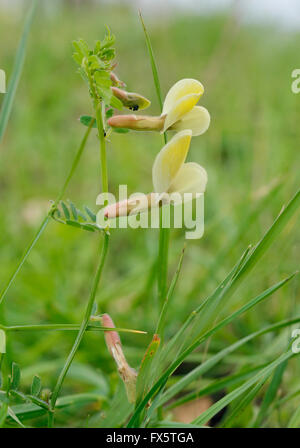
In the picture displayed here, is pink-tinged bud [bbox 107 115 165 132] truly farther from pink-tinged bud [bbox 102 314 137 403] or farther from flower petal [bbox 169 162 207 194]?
pink-tinged bud [bbox 102 314 137 403]

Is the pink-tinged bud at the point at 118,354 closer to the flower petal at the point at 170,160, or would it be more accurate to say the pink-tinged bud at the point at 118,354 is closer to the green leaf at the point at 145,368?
the green leaf at the point at 145,368

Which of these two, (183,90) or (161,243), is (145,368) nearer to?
(161,243)

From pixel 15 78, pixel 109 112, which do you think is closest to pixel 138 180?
pixel 15 78

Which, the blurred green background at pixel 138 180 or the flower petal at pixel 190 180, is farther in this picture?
the blurred green background at pixel 138 180

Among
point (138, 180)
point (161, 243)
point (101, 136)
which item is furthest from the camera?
point (138, 180)

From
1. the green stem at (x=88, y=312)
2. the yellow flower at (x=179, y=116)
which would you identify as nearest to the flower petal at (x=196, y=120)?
the yellow flower at (x=179, y=116)
